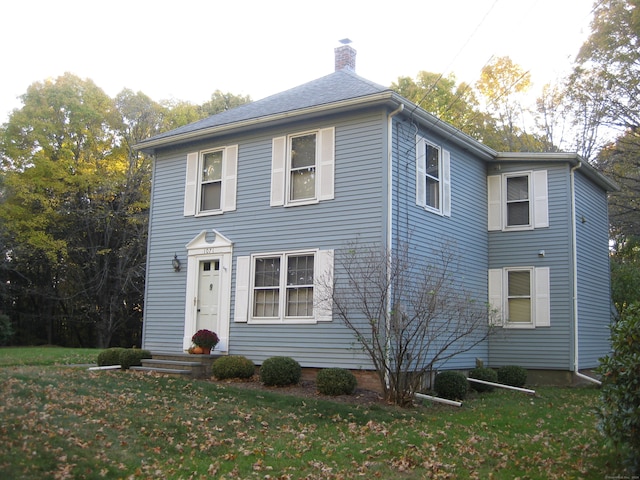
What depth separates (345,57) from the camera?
55.3 feet

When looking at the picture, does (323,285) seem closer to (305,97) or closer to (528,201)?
(305,97)

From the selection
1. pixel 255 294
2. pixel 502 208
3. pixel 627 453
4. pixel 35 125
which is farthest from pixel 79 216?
pixel 627 453

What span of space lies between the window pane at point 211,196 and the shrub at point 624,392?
10.1 m

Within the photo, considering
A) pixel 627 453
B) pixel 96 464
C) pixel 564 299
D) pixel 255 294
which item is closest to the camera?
pixel 627 453

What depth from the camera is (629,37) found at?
1923cm

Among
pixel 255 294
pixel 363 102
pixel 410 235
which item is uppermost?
pixel 363 102

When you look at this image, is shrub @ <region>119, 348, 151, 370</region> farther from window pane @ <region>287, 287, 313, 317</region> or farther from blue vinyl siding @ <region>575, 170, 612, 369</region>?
blue vinyl siding @ <region>575, 170, 612, 369</region>

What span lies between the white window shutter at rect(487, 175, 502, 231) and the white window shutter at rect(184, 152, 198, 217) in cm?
731

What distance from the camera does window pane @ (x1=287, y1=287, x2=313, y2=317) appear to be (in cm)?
1310

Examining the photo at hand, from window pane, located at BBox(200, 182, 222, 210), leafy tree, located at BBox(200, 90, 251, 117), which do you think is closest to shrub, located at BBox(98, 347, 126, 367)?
window pane, located at BBox(200, 182, 222, 210)

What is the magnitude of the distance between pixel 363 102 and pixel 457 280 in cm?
467

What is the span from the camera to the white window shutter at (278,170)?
45.2ft

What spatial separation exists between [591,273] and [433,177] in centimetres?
559

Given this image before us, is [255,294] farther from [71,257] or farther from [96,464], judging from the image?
[71,257]
